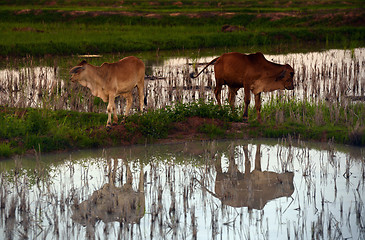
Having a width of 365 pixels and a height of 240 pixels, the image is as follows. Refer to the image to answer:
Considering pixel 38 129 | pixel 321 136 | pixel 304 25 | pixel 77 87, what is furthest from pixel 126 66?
pixel 304 25

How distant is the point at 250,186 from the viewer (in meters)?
5.98

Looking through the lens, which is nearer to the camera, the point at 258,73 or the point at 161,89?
the point at 258,73

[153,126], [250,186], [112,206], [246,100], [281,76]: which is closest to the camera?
[112,206]

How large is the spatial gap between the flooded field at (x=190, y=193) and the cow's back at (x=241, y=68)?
3.40 feet

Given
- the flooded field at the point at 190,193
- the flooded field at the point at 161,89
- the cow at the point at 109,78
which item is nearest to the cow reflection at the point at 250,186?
the flooded field at the point at 190,193

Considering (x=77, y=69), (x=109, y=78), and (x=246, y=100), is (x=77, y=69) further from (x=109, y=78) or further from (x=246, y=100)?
(x=246, y=100)

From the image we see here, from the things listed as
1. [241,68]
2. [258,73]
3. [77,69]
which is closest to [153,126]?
[77,69]

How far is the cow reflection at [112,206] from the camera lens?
5336 millimetres

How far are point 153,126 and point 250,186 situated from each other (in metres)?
2.64

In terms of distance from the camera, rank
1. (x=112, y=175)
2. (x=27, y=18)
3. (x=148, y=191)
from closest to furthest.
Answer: (x=148, y=191) → (x=112, y=175) → (x=27, y=18)

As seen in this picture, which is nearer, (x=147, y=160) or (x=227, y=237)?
(x=227, y=237)

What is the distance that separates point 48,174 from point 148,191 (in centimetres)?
143

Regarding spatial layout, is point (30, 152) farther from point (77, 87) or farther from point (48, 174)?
point (77, 87)

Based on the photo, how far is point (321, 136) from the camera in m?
8.16
